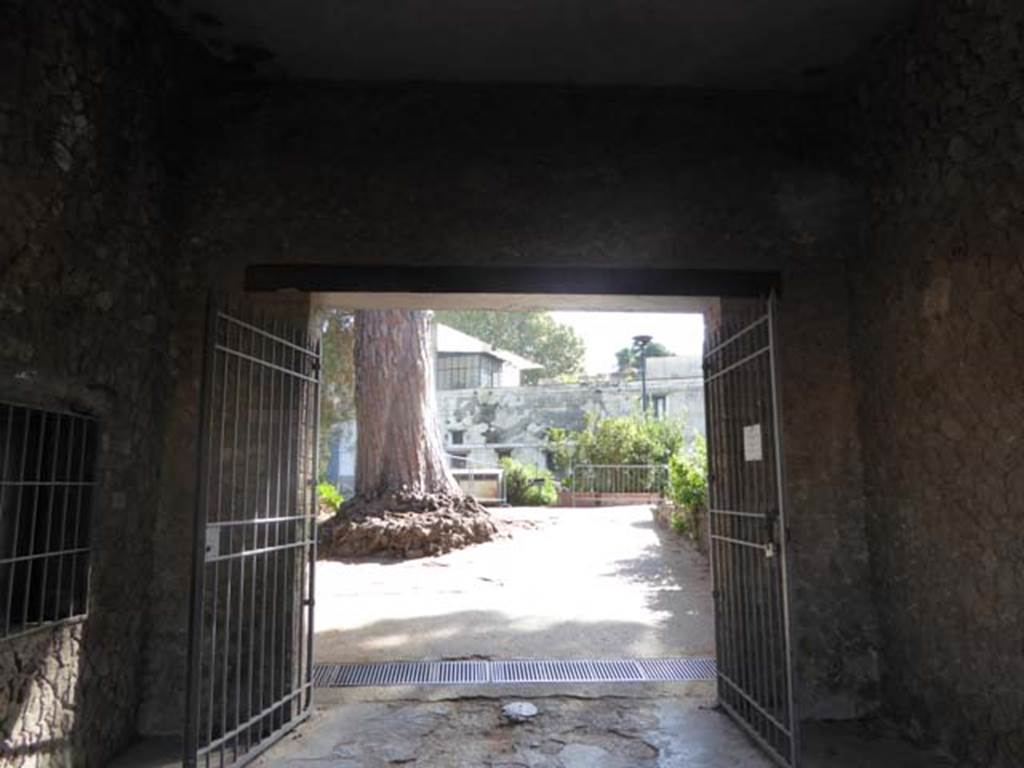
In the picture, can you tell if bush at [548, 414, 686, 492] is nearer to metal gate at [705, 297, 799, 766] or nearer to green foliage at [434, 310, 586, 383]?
metal gate at [705, 297, 799, 766]

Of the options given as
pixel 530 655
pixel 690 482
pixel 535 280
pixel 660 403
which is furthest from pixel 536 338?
pixel 535 280

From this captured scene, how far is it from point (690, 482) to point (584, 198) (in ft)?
17.4

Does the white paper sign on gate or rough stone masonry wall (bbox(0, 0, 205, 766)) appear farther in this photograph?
the white paper sign on gate

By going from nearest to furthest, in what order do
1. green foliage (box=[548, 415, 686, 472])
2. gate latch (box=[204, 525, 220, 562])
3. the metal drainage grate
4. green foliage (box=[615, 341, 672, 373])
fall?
gate latch (box=[204, 525, 220, 562]) → the metal drainage grate → green foliage (box=[548, 415, 686, 472]) → green foliage (box=[615, 341, 672, 373])

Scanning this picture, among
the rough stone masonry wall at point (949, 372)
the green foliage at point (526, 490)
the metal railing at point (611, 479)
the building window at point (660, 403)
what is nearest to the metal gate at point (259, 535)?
the rough stone masonry wall at point (949, 372)

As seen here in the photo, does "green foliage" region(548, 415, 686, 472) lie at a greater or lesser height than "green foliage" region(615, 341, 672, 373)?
lesser

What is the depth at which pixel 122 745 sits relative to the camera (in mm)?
3469

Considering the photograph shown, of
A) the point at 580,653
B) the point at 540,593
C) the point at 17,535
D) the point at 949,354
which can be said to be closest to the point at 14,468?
the point at 17,535

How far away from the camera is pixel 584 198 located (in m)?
4.23

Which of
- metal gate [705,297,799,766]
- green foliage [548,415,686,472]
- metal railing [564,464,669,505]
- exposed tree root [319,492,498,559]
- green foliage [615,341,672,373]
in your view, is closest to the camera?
metal gate [705,297,799,766]

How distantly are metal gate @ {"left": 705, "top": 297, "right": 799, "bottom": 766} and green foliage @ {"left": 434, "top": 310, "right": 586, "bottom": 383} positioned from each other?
3174 centimetres

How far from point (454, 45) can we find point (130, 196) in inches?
71.2

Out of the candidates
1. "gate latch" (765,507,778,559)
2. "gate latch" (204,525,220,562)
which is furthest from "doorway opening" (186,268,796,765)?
"gate latch" (204,525,220,562)

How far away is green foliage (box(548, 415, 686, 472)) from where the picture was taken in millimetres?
16250
